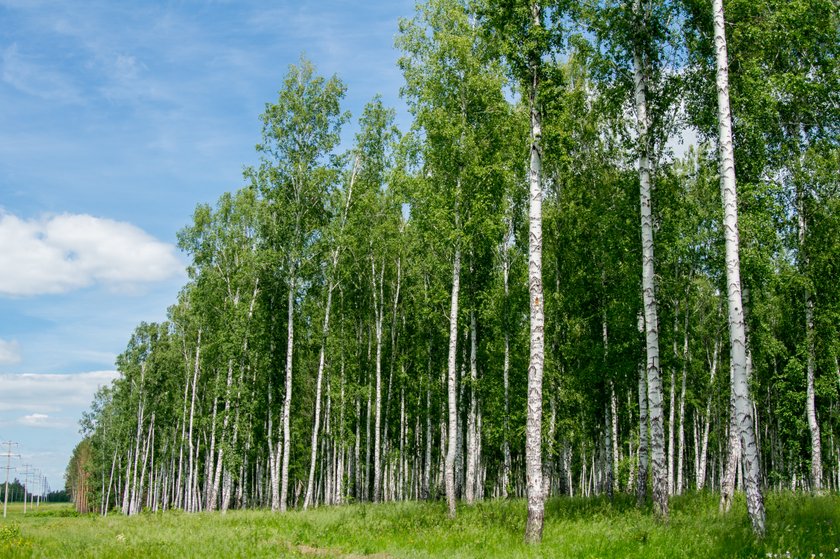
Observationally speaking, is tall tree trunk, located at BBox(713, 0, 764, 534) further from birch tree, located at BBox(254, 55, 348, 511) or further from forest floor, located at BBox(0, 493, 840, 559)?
birch tree, located at BBox(254, 55, 348, 511)

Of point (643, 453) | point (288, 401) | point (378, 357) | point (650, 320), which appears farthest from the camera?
point (378, 357)

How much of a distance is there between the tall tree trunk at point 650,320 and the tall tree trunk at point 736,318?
236 cm

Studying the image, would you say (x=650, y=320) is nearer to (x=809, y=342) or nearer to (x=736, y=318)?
(x=736, y=318)

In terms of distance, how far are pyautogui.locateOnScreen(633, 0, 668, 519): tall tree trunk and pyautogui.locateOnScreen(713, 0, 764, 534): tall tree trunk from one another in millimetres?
2363

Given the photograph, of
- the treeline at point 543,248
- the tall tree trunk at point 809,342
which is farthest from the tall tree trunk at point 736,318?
the tall tree trunk at point 809,342

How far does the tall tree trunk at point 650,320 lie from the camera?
13734mm

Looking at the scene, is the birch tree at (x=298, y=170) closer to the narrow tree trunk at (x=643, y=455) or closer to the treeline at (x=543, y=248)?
the treeline at (x=543, y=248)

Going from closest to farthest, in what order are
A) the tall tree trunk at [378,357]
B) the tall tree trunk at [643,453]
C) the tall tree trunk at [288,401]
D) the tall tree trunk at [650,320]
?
the tall tree trunk at [650,320]
the tall tree trunk at [643,453]
the tall tree trunk at [288,401]
the tall tree trunk at [378,357]

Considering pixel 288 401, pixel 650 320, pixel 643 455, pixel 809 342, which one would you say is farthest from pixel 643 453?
pixel 288 401

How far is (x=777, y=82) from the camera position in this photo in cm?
1454

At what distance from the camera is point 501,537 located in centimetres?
1254

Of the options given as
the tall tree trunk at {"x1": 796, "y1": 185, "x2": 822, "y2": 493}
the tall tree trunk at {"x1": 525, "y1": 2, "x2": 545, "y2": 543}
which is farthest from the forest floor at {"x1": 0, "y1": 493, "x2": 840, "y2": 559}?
the tall tree trunk at {"x1": 796, "y1": 185, "x2": 822, "y2": 493}

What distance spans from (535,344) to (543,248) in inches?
582

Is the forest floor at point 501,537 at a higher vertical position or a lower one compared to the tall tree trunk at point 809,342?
lower
